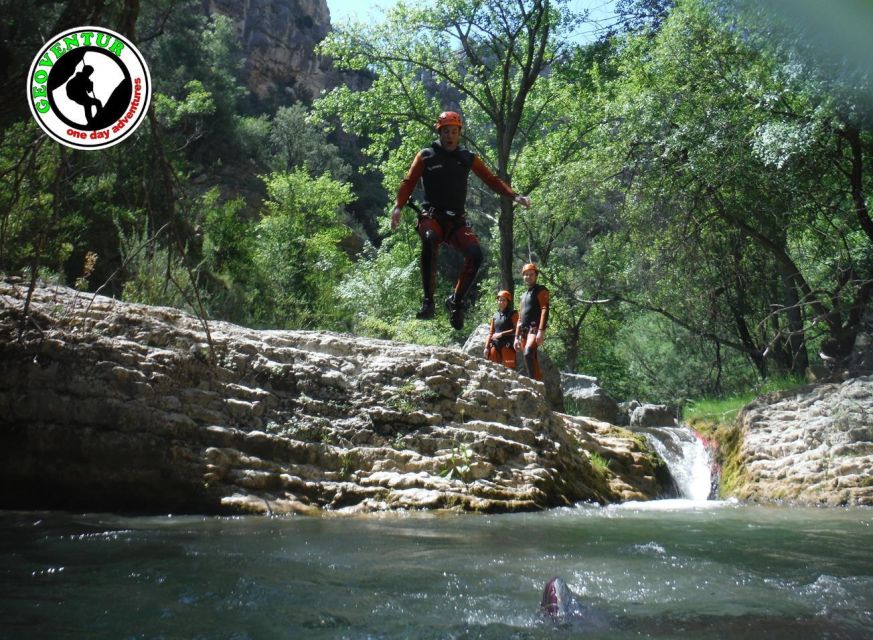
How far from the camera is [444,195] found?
7258 millimetres

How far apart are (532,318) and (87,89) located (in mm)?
8454

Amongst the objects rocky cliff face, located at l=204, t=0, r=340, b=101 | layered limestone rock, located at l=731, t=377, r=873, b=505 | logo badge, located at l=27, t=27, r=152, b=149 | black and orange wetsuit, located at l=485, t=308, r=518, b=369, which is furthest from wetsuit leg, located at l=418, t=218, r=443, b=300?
rocky cliff face, located at l=204, t=0, r=340, b=101

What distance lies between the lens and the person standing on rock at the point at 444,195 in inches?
284

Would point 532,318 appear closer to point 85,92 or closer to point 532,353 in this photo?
point 532,353

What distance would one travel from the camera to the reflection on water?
11.5 feet

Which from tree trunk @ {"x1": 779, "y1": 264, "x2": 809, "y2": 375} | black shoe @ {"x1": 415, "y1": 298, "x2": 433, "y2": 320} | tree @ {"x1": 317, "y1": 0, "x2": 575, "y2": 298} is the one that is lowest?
black shoe @ {"x1": 415, "y1": 298, "x2": 433, "y2": 320}

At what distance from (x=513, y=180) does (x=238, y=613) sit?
24.6 meters

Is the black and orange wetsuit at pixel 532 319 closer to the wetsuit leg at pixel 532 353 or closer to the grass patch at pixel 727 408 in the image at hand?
the wetsuit leg at pixel 532 353

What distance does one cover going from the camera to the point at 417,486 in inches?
307

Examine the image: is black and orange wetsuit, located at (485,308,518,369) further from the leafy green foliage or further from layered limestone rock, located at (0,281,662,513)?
the leafy green foliage

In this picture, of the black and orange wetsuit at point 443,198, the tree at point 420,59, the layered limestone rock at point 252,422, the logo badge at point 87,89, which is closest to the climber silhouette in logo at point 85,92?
the logo badge at point 87,89

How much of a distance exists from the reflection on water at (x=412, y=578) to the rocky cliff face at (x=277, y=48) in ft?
191

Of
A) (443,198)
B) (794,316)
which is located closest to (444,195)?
(443,198)

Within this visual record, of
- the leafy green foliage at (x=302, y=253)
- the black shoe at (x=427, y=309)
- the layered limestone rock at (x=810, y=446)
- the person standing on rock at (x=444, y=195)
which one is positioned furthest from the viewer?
the leafy green foliage at (x=302, y=253)
